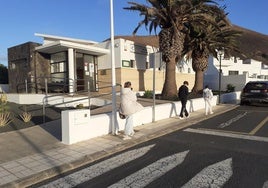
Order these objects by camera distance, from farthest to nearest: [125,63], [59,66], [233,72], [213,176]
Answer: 1. [233,72]
2. [125,63]
3. [59,66]
4. [213,176]

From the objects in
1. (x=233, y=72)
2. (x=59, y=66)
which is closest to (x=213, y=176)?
(x=59, y=66)

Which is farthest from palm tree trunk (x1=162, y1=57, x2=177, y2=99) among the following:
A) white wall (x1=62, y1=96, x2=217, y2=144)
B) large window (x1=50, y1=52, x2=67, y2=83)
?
large window (x1=50, y1=52, x2=67, y2=83)

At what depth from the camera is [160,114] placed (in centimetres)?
1189

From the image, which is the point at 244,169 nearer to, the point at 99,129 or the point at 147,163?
the point at 147,163

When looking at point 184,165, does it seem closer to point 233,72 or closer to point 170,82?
point 170,82

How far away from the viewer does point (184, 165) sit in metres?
5.71

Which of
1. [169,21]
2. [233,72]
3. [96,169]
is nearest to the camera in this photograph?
[96,169]

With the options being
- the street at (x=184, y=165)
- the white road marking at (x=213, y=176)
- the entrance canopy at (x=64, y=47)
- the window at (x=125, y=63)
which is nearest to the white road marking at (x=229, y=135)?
the street at (x=184, y=165)

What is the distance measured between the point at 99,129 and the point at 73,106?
674 cm

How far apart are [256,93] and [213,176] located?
1454 centimetres

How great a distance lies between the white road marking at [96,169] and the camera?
4.95 meters

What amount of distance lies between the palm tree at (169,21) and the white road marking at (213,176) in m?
11.8

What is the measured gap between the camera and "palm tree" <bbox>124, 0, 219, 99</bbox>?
55.8 ft

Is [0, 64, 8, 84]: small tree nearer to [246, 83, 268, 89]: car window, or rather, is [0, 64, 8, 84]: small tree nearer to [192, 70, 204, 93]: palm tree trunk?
[192, 70, 204, 93]: palm tree trunk
